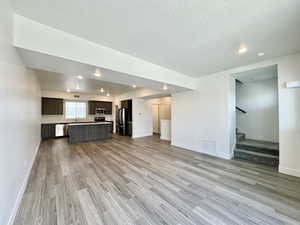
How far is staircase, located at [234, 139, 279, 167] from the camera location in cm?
324

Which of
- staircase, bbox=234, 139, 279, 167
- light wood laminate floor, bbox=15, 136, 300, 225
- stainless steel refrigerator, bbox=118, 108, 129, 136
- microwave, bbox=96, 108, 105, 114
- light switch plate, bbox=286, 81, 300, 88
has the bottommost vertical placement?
light wood laminate floor, bbox=15, 136, 300, 225

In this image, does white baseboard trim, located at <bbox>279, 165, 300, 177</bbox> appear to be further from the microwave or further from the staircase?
the microwave

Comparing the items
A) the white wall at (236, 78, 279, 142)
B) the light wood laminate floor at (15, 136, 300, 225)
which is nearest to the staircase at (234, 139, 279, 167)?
the light wood laminate floor at (15, 136, 300, 225)

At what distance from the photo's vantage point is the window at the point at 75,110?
779 cm

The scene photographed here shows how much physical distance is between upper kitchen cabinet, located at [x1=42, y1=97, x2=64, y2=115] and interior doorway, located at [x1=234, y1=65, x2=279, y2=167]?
29.2 feet

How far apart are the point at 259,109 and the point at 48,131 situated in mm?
10144

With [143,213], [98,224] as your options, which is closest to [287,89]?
[143,213]

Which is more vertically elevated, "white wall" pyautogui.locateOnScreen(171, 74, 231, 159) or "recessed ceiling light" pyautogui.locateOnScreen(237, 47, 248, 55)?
"recessed ceiling light" pyautogui.locateOnScreen(237, 47, 248, 55)

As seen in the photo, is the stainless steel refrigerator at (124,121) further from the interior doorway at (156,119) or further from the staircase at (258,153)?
the staircase at (258,153)

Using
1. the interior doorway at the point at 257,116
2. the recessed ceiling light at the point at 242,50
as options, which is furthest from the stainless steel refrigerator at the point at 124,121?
the recessed ceiling light at the point at 242,50

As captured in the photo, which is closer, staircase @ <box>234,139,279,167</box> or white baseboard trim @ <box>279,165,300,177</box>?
white baseboard trim @ <box>279,165,300,177</box>

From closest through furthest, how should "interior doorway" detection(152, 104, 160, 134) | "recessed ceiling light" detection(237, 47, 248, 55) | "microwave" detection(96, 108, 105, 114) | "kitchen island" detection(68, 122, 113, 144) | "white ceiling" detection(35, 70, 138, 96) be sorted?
"recessed ceiling light" detection(237, 47, 248, 55) → "white ceiling" detection(35, 70, 138, 96) → "kitchen island" detection(68, 122, 113, 144) → "microwave" detection(96, 108, 105, 114) → "interior doorway" detection(152, 104, 160, 134)

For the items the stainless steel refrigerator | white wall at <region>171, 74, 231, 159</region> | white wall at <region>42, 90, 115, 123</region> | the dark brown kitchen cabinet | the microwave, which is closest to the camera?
white wall at <region>171, 74, 231, 159</region>

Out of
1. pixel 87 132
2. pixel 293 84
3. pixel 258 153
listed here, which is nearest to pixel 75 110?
pixel 87 132
